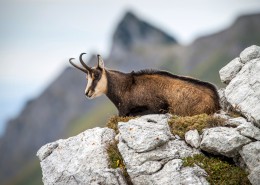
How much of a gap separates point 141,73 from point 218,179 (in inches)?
334

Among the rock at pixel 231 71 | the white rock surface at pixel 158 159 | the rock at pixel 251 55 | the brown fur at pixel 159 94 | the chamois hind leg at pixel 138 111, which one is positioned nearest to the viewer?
the white rock surface at pixel 158 159

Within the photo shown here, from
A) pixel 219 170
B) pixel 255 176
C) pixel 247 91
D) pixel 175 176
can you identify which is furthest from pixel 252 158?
pixel 247 91

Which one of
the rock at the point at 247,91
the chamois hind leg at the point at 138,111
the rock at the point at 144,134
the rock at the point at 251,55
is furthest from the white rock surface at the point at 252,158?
A: the chamois hind leg at the point at 138,111

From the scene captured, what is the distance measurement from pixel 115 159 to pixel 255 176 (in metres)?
5.62

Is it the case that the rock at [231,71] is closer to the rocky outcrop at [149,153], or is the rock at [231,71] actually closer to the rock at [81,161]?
the rocky outcrop at [149,153]

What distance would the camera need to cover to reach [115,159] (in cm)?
2327

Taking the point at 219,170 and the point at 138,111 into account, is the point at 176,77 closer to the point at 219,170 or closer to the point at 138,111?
the point at 138,111

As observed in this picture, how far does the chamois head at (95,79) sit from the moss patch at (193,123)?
5.62 metres

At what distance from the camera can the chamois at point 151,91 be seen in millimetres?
26469

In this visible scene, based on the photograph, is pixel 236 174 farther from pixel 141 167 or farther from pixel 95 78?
pixel 95 78

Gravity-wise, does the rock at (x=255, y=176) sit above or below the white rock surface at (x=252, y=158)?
below

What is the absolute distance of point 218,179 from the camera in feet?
70.8

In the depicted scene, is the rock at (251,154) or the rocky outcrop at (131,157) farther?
the rocky outcrop at (131,157)

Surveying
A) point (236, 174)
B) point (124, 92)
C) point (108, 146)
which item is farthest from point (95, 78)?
point (236, 174)
